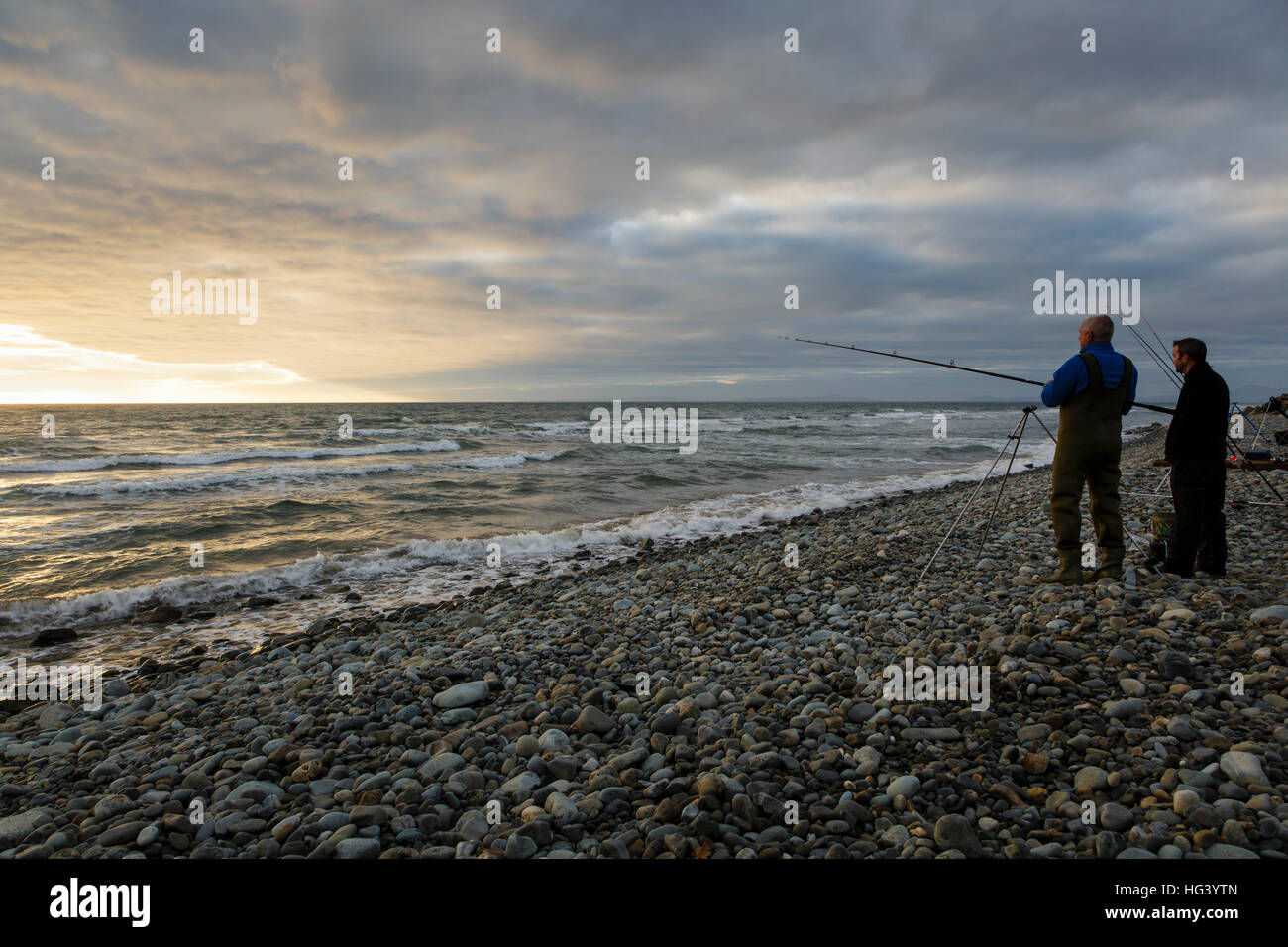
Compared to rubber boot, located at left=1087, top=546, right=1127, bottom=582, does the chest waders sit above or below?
above

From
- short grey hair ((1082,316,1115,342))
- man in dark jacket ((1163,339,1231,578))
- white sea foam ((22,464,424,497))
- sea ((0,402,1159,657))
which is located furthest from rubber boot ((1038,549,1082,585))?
white sea foam ((22,464,424,497))

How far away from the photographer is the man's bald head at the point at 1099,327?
5.98m

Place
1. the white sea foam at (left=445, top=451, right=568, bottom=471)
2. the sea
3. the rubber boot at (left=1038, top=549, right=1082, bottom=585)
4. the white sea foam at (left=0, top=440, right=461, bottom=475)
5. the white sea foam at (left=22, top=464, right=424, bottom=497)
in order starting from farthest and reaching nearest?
the white sea foam at (left=445, top=451, right=568, bottom=471)
the white sea foam at (left=0, top=440, right=461, bottom=475)
the white sea foam at (left=22, top=464, right=424, bottom=497)
the sea
the rubber boot at (left=1038, top=549, right=1082, bottom=585)

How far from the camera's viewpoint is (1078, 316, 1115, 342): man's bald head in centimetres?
598

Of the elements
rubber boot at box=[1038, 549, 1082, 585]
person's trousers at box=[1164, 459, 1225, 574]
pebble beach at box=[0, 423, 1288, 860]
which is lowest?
pebble beach at box=[0, 423, 1288, 860]

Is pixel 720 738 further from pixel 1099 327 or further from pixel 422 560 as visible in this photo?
pixel 422 560

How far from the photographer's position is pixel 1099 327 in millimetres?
6000

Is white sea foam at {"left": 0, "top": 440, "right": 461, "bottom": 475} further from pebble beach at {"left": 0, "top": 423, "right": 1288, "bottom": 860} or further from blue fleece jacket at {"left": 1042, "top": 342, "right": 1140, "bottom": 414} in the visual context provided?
blue fleece jacket at {"left": 1042, "top": 342, "right": 1140, "bottom": 414}

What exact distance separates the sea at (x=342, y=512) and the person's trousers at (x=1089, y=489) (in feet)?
27.1

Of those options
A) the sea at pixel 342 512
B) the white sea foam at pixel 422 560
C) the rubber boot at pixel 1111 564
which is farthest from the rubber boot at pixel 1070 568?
the white sea foam at pixel 422 560

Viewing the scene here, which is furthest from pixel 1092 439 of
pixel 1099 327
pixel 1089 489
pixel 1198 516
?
pixel 1198 516
